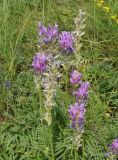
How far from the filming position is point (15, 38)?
11.2 feet

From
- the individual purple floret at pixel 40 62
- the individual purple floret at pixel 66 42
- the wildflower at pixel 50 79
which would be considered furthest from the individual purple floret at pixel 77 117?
the individual purple floret at pixel 66 42

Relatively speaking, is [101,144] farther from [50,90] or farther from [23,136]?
[50,90]

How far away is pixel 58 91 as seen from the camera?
2.81 m

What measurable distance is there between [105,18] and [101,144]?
1.49 meters

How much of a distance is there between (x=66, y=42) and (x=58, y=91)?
2.99 ft

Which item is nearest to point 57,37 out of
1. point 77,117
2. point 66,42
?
point 66,42

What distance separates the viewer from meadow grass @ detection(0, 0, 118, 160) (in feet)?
8.05

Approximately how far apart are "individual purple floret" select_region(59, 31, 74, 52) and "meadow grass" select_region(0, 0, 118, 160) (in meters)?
0.34

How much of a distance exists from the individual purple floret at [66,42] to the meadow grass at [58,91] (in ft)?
1.12

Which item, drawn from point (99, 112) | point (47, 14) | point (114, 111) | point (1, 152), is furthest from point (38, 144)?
point (47, 14)

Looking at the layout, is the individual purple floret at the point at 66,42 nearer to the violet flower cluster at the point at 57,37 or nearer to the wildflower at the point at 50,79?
the violet flower cluster at the point at 57,37

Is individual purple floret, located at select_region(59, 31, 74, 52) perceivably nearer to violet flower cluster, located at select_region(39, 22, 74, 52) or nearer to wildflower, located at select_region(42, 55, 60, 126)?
violet flower cluster, located at select_region(39, 22, 74, 52)

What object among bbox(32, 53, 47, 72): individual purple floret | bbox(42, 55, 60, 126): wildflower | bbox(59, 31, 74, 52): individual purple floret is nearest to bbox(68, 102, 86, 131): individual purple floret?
bbox(42, 55, 60, 126): wildflower

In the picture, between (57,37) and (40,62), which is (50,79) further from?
(57,37)
